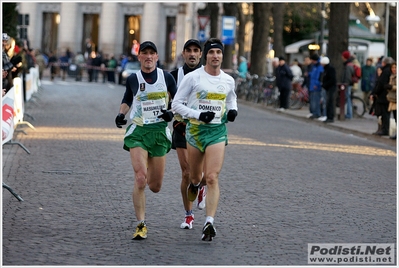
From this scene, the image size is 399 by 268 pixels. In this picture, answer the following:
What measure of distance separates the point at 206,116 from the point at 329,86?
19783 mm

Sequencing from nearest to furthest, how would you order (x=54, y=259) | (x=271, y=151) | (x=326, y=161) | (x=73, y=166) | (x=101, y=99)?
(x=54, y=259) < (x=73, y=166) < (x=326, y=161) < (x=271, y=151) < (x=101, y=99)

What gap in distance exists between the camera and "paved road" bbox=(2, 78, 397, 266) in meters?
8.88

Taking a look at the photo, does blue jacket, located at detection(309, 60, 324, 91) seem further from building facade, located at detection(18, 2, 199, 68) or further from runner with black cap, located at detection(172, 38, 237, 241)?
building facade, located at detection(18, 2, 199, 68)

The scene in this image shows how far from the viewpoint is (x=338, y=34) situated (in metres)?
32.3

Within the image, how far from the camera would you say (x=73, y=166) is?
1573 cm

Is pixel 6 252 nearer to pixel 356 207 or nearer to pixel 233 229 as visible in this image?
pixel 233 229

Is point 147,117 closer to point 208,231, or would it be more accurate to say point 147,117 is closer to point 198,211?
point 208,231

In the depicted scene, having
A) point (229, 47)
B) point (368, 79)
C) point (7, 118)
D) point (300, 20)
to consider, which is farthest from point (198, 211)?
point (300, 20)

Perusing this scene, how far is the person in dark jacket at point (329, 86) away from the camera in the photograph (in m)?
29.1

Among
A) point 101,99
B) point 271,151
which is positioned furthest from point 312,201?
point 101,99

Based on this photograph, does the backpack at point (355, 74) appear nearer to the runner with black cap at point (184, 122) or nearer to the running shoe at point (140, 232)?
the runner with black cap at point (184, 122)

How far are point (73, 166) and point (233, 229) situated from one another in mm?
5927

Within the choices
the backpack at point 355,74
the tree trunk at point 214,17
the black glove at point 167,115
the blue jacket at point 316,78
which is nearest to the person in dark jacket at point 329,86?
the blue jacket at point 316,78

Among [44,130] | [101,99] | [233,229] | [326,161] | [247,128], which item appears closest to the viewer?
[233,229]
